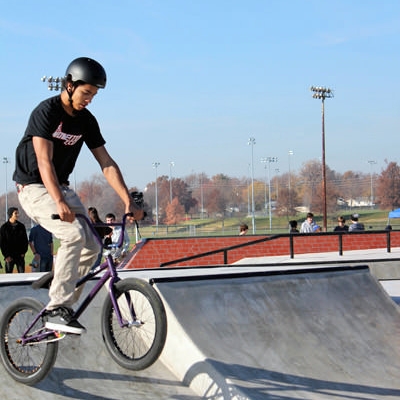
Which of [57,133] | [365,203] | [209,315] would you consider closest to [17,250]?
[209,315]

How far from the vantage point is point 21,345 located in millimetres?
5605

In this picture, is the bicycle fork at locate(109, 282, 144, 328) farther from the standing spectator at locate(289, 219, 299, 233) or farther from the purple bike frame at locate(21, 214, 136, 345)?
the standing spectator at locate(289, 219, 299, 233)

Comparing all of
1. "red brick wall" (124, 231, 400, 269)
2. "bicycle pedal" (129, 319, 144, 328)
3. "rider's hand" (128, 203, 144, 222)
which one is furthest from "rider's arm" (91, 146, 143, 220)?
"red brick wall" (124, 231, 400, 269)

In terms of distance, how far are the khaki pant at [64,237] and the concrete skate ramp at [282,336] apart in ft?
3.96

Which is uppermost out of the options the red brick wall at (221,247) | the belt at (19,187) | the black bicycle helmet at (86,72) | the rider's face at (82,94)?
the black bicycle helmet at (86,72)

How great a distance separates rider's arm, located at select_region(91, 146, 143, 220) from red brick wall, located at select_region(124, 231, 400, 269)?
13.4 metres

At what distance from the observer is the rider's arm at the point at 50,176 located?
15.9ft

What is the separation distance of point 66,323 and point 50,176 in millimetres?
1142

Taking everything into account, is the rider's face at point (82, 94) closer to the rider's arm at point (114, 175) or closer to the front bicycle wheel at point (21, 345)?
the rider's arm at point (114, 175)

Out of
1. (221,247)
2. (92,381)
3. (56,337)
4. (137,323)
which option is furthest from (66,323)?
(221,247)

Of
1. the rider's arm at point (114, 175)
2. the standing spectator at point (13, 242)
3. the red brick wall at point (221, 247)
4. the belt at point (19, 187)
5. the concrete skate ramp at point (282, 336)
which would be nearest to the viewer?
the belt at point (19, 187)

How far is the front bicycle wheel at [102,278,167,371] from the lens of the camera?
4820 millimetres

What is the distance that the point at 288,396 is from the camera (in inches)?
219

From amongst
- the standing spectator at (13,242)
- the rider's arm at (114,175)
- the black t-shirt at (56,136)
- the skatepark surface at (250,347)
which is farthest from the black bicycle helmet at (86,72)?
the standing spectator at (13,242)
